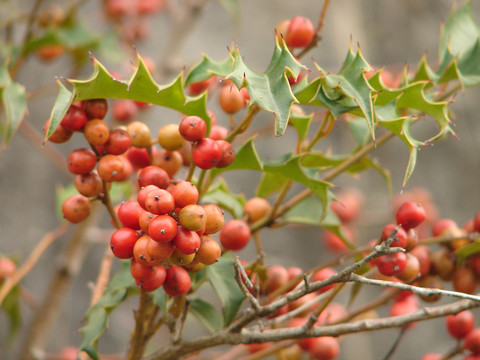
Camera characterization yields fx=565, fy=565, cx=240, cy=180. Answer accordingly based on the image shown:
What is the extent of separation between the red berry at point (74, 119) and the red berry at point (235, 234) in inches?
8.5

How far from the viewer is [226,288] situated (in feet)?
2.22

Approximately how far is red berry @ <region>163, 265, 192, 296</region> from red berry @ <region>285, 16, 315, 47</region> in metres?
0.31

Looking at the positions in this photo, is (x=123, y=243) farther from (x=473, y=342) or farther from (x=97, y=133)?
(x=473, y=342)

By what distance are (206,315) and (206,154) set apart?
0.23 meters

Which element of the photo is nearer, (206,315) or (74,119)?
(74,119)

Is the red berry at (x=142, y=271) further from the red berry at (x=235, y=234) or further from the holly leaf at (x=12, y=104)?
the holly leaf at (x=12, y=104)

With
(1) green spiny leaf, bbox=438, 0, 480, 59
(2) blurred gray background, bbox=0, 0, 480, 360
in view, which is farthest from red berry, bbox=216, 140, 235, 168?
(2) blurred gray background, bbox=0, 0, 480, 360

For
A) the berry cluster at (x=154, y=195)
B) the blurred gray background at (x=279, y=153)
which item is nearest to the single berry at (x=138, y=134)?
the berry cluster at (x=154, y=195)

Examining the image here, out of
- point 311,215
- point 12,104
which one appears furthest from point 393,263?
point 12,104

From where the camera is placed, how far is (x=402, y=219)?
664 millimetres

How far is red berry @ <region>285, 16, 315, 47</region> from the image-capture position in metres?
0.68

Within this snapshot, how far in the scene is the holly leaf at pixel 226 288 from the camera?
0.66m

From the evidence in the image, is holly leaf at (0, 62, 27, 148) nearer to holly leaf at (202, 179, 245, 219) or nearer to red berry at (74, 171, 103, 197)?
red berry at (74, 171, 103, 197)

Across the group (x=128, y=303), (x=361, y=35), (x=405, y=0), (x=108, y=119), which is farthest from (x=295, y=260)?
(x=405, y=0)
